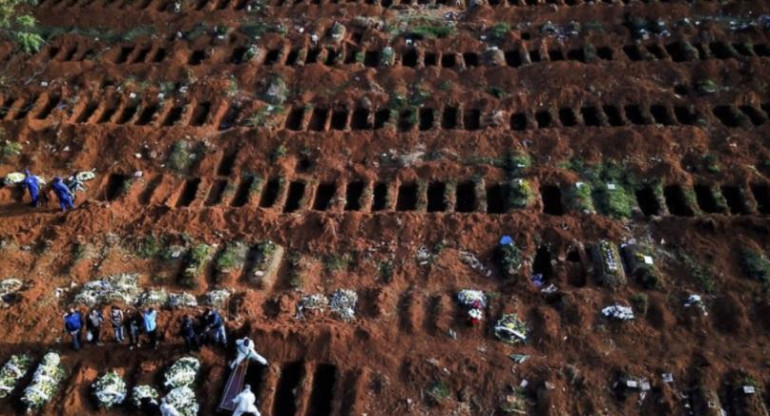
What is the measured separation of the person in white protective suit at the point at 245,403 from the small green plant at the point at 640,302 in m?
7.58

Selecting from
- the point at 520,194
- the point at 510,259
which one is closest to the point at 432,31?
the point at 520,194

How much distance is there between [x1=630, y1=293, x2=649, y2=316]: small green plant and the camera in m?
13.6

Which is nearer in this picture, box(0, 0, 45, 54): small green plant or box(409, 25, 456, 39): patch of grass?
box(0, 0, 45, 54): small green plant

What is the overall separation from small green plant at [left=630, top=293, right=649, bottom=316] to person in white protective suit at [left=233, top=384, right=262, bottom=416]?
24.9ft

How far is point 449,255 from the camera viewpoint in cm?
1505

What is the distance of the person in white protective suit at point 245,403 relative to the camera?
471 inches

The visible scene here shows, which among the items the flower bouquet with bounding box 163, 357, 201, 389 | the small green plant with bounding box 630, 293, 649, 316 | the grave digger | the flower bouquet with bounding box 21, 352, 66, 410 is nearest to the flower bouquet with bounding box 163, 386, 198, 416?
the flower bouquet with bounding box 163, 357, 201, 389

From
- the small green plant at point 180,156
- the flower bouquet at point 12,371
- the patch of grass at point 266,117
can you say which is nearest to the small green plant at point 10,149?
the small green plant at point 180,156

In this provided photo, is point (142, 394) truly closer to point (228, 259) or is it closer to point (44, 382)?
point (44, 382)

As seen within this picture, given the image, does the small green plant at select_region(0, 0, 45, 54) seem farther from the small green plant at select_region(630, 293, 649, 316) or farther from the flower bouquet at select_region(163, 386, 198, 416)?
the small green plant at select_region(630, 293, 649, 316)

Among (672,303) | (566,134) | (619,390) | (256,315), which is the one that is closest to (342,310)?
(256,315)

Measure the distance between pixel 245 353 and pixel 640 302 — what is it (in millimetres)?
7781

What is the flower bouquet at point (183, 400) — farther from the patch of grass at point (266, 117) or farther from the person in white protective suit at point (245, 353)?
the patch of grass at point (266, 117)

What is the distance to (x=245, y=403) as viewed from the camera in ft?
39.3
